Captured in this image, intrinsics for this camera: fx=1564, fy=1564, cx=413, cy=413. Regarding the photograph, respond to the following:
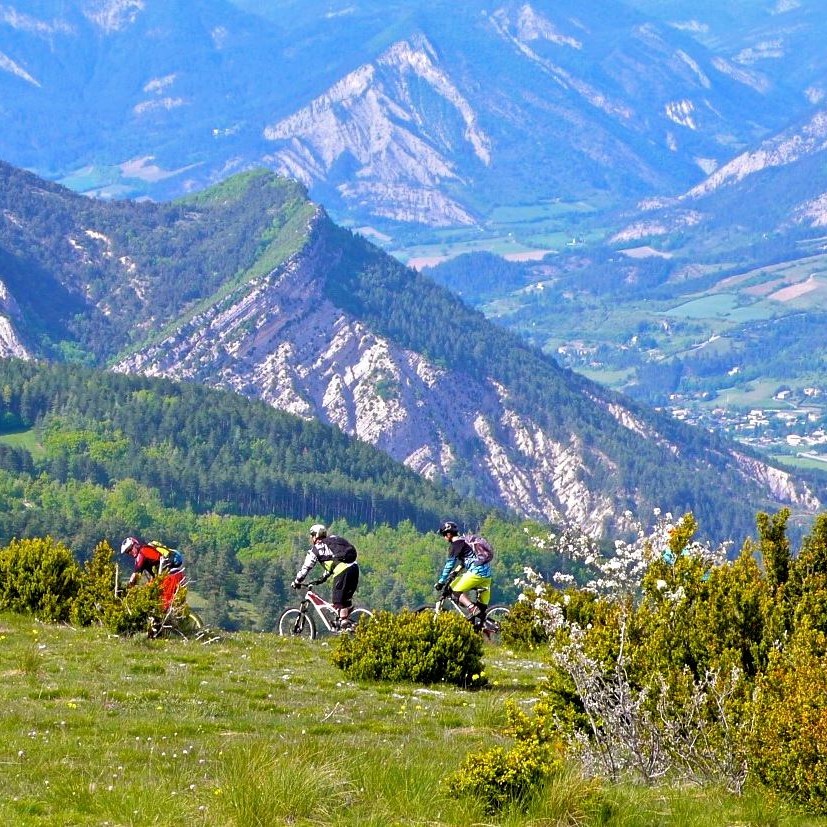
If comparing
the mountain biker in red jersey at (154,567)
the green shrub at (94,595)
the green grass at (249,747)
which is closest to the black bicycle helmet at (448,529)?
the green grass at (249,747)

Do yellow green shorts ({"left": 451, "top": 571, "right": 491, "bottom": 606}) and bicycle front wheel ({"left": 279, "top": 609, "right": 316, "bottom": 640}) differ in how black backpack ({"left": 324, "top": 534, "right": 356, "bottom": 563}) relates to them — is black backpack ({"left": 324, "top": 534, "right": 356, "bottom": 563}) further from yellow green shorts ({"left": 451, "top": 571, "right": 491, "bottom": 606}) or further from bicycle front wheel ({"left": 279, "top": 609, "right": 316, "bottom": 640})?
bicycle front wheel ({"left": 279, "top": 609, "right": 316, "bottom": 640})

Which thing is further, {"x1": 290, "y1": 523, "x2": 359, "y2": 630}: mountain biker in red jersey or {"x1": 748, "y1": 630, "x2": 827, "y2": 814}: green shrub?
{"x1": 290, "y1": 523, "x2": 359, "y2": 630}: mountain biker in red jersey

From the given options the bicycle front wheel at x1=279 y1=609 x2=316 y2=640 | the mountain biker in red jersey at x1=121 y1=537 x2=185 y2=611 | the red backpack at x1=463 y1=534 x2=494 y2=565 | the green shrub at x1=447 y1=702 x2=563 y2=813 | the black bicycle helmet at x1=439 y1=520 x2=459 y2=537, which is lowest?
the green shrub at x1=447 y1=702 x2=563 y2=813

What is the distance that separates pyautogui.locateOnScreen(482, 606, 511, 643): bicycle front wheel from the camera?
40094 millimetres

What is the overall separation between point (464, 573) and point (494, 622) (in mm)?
3458

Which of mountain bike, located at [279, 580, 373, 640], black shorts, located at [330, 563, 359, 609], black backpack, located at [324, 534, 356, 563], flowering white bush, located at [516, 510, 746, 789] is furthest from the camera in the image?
mountain bike, located at [279, 580, 373, 640]

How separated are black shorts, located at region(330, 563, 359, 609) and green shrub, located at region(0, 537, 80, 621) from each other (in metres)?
6.73

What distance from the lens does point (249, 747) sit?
20.6m

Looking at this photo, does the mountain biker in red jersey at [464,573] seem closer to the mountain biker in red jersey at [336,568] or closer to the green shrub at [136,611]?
the mountain biker in red jersey at [336,568]

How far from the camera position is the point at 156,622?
36.9m

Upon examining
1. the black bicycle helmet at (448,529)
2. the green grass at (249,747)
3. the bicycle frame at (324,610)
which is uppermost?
the black bicycle helmet at (448,529)

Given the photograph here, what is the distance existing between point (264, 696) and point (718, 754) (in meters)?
10.4

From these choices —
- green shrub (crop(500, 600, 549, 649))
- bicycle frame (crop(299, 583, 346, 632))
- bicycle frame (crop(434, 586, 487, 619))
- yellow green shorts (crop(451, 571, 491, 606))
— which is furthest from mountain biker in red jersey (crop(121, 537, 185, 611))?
green shrub (crop(500, 600, 549, 649))

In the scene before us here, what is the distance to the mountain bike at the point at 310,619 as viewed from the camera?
3888 centimetres
